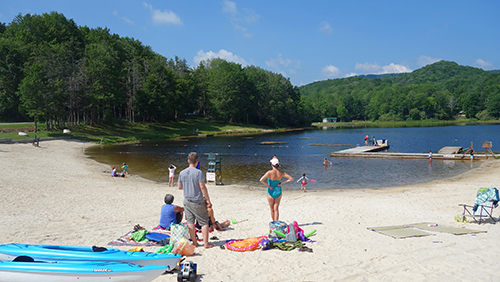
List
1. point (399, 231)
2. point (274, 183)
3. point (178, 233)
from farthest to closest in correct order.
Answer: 1. point (274, 183)
2. point (399, 231)
3. point (178, 233)

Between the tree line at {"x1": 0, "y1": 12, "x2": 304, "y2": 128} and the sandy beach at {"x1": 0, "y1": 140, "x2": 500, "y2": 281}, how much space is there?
41186 millimetres

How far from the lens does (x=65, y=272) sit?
6.70 m

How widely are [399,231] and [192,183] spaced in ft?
21.8

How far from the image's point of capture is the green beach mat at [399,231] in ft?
34.7

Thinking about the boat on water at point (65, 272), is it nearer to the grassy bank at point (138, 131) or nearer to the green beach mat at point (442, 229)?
the green beach mat at point (442, 229)

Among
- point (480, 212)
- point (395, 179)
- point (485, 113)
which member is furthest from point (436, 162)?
point (485, 113)

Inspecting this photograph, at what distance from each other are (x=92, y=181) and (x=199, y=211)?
56.7 ft

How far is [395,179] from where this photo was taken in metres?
28.0

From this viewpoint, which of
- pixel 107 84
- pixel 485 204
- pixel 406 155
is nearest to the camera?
pixel 485 204

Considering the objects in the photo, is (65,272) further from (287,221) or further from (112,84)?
(112,84)

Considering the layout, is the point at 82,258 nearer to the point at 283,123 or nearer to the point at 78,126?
the point at 78,126

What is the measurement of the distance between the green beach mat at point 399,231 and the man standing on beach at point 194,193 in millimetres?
5584

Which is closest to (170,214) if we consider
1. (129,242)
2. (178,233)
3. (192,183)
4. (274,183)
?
(129,242)

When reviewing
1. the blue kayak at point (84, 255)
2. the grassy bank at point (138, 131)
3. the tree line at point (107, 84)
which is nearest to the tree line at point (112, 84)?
the tree line at point (107, 84)
